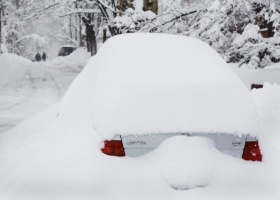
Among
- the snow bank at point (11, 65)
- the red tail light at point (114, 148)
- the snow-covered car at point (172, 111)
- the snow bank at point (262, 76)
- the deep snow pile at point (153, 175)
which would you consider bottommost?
the snow bank at point (11, 65)

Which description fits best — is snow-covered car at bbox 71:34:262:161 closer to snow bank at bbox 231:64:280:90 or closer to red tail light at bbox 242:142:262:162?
red tail light at bbox 242:142:262:162

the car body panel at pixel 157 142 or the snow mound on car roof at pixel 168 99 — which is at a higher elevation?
the snow mound on car roof at pixel 168 99

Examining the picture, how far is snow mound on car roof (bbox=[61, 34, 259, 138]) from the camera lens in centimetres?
286

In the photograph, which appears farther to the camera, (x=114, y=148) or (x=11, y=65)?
(x=11, y=65)

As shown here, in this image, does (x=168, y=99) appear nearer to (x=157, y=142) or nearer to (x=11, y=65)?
(x=157, y=142)

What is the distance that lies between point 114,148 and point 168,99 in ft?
2.00

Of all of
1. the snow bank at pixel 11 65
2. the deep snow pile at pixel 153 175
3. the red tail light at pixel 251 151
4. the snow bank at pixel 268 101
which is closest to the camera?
the deep snow pile at pixel 153 175

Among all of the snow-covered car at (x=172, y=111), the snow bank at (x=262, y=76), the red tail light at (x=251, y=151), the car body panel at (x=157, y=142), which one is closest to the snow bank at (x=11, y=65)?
the snow bank at (x=262, y=76)

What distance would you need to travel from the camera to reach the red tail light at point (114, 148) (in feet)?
9.51

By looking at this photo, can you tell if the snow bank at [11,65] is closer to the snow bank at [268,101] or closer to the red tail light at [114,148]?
the snow bank at [268,101]

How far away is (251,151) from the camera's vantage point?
3.04 meters

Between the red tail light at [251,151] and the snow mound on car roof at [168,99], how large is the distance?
13cm

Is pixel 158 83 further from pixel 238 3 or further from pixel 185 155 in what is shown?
pixel 238 3

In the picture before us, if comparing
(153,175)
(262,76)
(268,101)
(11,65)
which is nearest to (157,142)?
(153,175)
